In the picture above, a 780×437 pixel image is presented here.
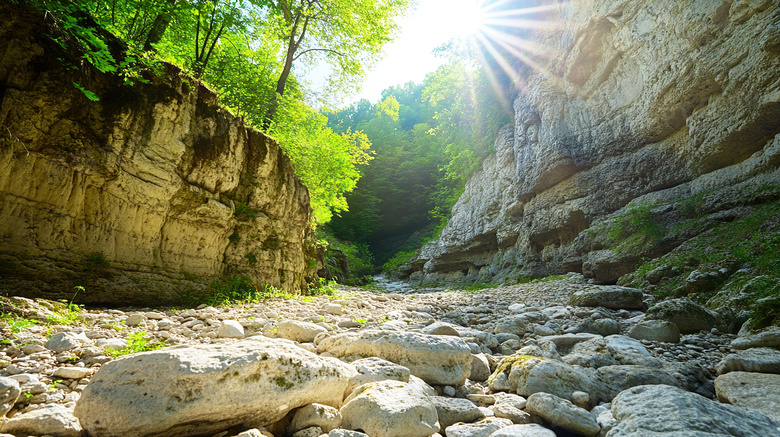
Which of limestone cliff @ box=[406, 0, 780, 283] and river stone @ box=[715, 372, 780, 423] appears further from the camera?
limestone cliff @ box=[406, 0, 780, 283]

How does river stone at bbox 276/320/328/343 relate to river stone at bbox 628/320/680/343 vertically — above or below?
below

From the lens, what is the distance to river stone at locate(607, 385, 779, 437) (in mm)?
1717

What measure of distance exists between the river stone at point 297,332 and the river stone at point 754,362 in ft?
13.2

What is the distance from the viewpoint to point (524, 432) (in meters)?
2.04

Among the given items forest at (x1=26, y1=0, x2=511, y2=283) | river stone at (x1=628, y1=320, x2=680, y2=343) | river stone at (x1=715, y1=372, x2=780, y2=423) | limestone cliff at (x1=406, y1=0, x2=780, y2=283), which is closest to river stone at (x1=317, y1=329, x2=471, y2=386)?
river stone at (x1=715, y1=372, x2=780, y2=423)

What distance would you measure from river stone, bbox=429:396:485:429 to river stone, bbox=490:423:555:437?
36 cm

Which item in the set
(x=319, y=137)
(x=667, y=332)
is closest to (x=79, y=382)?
(x=667, y=332)

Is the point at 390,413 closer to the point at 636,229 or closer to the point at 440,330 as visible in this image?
the point at 440,330

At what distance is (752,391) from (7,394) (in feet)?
15.6

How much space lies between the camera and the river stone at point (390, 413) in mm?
2049

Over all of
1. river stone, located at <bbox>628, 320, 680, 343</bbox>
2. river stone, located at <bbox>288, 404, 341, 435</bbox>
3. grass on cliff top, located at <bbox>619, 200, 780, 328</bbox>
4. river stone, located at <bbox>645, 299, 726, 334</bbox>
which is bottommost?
river stone, located at <bbox>288, 404, 341, 435</bbox>

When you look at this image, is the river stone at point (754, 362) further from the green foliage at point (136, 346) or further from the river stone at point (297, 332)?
the green foliage at point (136, 346)

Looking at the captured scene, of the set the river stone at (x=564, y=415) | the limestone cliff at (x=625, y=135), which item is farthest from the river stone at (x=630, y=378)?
the limestone cliff at (x=625, y=135)

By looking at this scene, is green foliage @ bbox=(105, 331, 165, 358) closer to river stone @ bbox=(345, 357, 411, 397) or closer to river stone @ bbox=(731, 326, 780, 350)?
river stone @ bbox=(345, 357, 411, 397)
